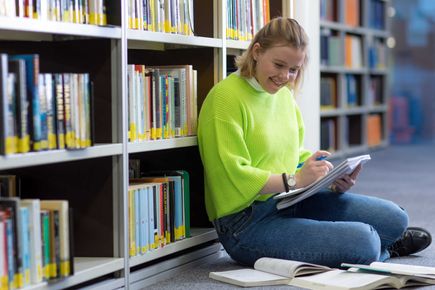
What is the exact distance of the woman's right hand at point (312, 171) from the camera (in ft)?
8.68

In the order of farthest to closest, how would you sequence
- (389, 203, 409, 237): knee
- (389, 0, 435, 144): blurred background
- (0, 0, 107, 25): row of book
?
(389, 0, 435, 144): blurred background < (389, 203, 409, 237): knee < (0, 0, 107, 25): row of book

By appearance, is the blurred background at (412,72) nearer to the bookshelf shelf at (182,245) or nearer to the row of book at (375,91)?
the row of book at (375,91)

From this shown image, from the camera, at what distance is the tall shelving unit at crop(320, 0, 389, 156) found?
735 cm

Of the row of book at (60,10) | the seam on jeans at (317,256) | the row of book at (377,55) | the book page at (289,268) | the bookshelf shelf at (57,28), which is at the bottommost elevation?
the book page at (289,268)

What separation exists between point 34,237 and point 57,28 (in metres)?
0.53

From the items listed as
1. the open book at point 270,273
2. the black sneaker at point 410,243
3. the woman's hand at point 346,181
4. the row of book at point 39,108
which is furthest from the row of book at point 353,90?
the row of book at point 39,108

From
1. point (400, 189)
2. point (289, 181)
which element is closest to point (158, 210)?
point (289, 181)

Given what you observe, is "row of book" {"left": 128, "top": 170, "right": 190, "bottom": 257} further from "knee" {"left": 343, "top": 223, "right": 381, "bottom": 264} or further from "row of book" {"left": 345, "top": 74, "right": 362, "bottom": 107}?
"row of book" {"left": 345, "top": 74, "right": 362, "bottom": 107}

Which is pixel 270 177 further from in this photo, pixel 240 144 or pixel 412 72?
pixel 412 72

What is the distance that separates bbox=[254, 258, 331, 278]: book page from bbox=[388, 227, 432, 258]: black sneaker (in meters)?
0.52

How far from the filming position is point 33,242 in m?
2.09

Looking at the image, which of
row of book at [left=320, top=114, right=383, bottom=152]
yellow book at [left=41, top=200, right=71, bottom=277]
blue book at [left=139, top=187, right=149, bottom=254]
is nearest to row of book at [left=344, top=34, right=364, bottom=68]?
row of book at [left=320, top=114, right=383, bottom=152]

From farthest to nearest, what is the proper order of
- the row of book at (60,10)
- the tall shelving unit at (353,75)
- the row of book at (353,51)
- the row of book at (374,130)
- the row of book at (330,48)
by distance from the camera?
the row of book at (374,130) → the row of book at (353,51) → the tall shelving unit at (353,75) → the row of book at (330,48) → the row of book at (60,10)

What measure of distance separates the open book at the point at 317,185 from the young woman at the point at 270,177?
0.12 ft
